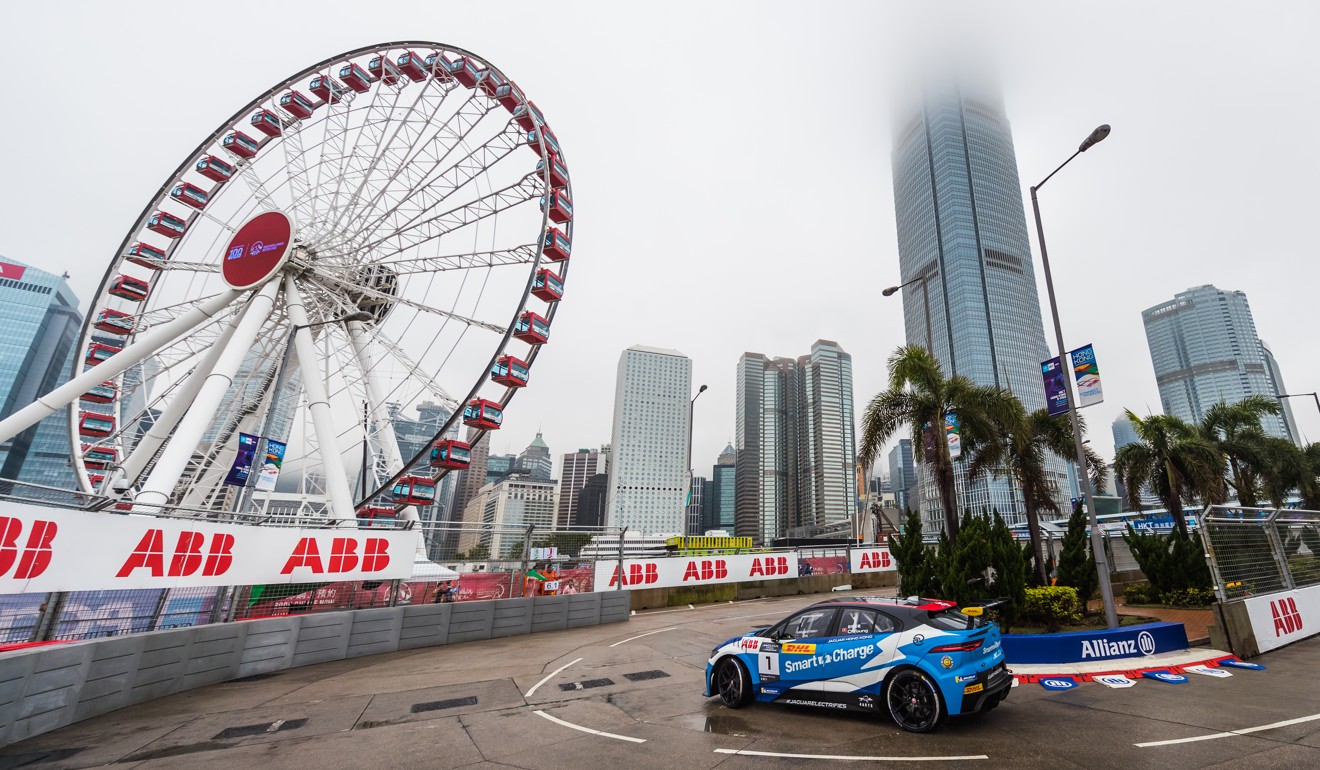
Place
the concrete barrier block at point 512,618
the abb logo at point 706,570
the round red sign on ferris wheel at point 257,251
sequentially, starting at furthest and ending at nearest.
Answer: the abb logo at point 706,570 < the round red sign on ferris wheel at point 257,251 < the concrete barrier block at point 512,618

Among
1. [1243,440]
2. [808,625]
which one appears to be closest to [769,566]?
[808,625]

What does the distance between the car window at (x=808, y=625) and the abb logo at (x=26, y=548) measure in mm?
10995

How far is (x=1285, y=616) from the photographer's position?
11281 millimetres

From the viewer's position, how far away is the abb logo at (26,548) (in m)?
8.12

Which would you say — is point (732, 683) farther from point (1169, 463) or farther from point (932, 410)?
point (1169, 463)

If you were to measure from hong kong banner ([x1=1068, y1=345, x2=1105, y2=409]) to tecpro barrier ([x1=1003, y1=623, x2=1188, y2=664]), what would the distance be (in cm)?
450

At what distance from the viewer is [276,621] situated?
11938 millimetres

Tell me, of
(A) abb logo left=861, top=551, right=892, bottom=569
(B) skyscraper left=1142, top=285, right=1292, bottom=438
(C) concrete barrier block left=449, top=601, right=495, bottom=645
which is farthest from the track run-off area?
(B) skyscraper left=1142, top=285, right=1292, bottom=438

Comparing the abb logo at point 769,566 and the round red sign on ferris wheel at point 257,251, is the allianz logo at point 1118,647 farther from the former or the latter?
the round red sign on ferris wheel at point 257,251

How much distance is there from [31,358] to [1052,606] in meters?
172

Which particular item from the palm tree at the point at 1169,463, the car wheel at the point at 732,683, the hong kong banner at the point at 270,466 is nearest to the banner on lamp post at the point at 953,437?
the palm tree at the point at 1169,463

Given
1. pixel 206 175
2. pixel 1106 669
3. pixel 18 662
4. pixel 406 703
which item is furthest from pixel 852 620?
pixel 206 175

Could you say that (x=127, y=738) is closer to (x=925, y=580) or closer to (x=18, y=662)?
(x=18, y=662)

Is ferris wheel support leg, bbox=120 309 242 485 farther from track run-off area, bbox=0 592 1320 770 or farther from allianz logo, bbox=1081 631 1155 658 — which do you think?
allianz logo, bbox=1081 631 1155 658
